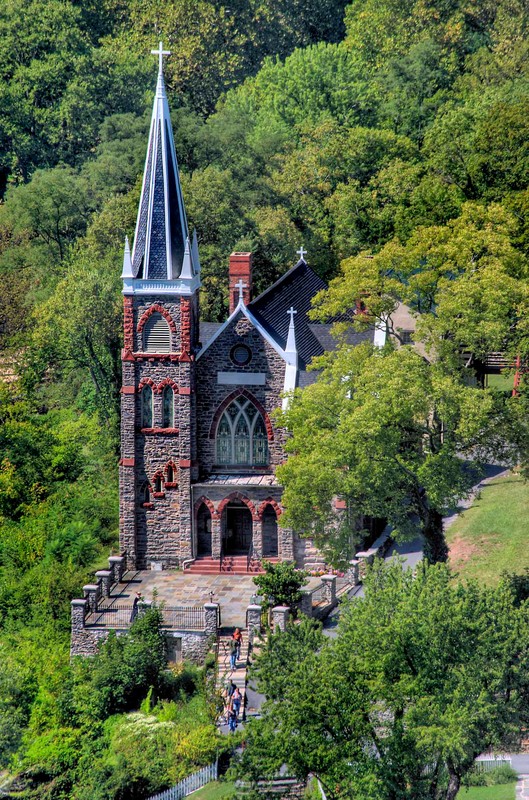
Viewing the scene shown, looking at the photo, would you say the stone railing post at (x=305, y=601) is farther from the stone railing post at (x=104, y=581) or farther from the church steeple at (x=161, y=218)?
the church steeple at (x=161, y=218)

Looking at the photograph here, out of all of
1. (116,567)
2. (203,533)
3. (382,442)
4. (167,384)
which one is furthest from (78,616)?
(382,442)

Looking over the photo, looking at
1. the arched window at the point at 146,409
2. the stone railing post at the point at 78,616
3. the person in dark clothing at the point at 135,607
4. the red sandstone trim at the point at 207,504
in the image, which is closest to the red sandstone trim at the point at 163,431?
the arched window at the point at 146,409

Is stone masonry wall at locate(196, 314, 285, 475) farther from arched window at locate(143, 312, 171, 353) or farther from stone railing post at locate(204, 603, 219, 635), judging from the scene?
stone railing post at locate(204, 603, 219, 635)

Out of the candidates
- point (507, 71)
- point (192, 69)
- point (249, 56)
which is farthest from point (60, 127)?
point (507, 71)

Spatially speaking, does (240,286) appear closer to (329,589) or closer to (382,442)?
(329,589)

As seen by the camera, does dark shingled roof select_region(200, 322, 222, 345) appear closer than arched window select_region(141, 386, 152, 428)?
No

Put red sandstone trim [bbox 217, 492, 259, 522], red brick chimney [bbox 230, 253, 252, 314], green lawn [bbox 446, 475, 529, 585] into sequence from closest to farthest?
green lawn [bbox 446, 475, 529, 585], red sandstone trim [bbox 217, 492, 259, 522], red brick chimney [bbox 230, 253, 252, 314]

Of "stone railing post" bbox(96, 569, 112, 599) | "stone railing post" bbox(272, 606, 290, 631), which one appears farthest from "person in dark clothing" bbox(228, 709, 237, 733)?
"stone railing post" bbox(96, 569, 112, 599)
